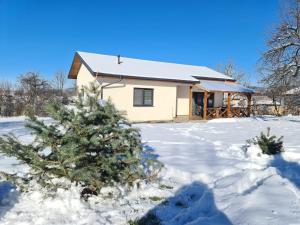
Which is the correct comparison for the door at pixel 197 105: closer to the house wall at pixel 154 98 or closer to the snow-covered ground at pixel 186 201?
the house wall at pixel 154 98

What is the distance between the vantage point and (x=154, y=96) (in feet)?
58.9

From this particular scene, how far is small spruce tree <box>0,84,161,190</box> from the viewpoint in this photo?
392 centimetres

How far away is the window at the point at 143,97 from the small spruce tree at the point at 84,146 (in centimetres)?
1280

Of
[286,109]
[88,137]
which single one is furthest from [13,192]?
[286,109]

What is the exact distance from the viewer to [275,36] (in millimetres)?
19156

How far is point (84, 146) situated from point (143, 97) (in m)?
13.7

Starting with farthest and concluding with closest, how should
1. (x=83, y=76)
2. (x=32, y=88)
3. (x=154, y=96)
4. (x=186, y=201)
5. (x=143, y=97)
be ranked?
1. (x=32, y=88)
2. (x=83, y=76)
3. (x=154, y=96)
4. (x=143, y=97)
5. (x=186, y=201)

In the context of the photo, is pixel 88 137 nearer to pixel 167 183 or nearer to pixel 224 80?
pixel 167 183

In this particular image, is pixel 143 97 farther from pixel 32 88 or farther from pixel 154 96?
pixel 32 88

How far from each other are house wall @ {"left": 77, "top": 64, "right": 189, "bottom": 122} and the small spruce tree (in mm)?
Result: 11314

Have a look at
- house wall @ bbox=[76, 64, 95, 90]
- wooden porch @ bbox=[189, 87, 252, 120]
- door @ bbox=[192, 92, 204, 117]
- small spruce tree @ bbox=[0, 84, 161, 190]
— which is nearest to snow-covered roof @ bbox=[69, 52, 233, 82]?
house wall @ bbox=[76, 64, 95, 90]

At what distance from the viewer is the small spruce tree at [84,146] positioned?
3.92 metres

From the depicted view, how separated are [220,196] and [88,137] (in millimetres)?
2106

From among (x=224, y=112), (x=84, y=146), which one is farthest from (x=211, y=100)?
(x=84, y=146)
